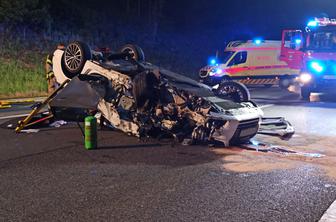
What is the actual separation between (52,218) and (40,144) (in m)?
3.50

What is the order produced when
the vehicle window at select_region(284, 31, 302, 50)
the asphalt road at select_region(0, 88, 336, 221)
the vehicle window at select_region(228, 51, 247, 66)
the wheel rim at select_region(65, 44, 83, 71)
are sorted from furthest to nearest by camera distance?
the vehicle window at select_region(228, 51, 247, 66), the vehicle window at select_region(284, 31, 302, 50), the wheel rim at select_region(65, 44, 83, 71), the asphalt road at select_region(0, 88, 336, 221)

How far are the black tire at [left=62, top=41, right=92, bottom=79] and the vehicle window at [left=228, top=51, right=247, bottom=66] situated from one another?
11.5 metres

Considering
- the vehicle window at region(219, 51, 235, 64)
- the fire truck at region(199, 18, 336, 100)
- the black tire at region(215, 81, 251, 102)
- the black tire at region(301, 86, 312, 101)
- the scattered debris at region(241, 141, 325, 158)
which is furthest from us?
the vehicle window at region(219, 51, 235, 64)

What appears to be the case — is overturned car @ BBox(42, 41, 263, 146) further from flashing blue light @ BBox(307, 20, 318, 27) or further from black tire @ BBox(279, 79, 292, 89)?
black tire @ BBox(279, 79, 292, 89)

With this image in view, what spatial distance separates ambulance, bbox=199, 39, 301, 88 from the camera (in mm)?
19141

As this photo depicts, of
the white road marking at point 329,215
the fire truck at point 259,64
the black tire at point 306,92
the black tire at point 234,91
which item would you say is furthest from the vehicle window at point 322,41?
the white road marking at point 329,215

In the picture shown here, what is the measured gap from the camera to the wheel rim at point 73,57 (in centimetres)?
852

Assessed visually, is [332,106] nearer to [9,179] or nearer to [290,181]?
[290,181]

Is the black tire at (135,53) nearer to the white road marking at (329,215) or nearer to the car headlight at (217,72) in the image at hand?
the white road marking at (329,215)

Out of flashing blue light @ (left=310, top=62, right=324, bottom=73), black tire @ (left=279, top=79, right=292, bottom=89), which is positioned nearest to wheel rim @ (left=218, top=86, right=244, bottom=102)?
flashing blue light @ (left=310, top=62, right=324, bottom=73)

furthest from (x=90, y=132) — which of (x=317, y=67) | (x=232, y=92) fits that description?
(x=317, y=67)

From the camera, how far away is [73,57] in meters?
8.59

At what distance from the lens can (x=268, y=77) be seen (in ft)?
63.6

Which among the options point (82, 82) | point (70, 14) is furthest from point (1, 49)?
point (82, 82)
